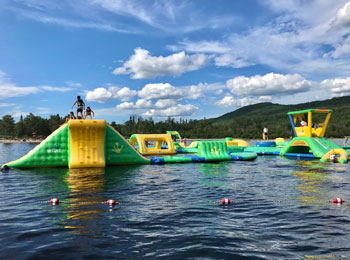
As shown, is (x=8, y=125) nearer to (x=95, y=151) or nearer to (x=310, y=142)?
(x=95, y=151)

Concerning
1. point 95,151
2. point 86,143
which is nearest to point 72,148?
point 86,143

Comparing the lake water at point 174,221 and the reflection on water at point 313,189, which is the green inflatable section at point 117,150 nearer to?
the lake water at point 174,221

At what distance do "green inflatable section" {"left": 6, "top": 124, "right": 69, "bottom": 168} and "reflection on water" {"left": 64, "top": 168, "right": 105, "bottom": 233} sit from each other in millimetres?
4316

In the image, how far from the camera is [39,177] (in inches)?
594

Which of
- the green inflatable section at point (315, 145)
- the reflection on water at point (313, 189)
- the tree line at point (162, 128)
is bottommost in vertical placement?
the reflection on water at point (313, 189)

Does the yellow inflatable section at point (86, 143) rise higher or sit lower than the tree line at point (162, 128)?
lower

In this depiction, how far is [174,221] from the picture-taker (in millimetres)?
7504

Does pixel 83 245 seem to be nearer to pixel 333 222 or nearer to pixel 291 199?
pixel 333 222

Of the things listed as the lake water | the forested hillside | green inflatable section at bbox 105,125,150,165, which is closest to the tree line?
the forested hillside

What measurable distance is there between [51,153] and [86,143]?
2.53 m

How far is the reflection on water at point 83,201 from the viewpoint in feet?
24.1

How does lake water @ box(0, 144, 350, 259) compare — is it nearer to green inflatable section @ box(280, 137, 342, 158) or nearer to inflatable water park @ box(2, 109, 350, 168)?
inflatable water park @ box(2, 109, 350, 168)

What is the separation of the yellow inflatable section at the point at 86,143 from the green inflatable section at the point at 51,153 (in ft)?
2.11

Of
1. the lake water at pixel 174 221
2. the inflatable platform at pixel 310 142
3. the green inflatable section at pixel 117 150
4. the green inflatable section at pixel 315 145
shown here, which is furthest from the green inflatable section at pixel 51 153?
the green inflatable section at pixel 315 145
